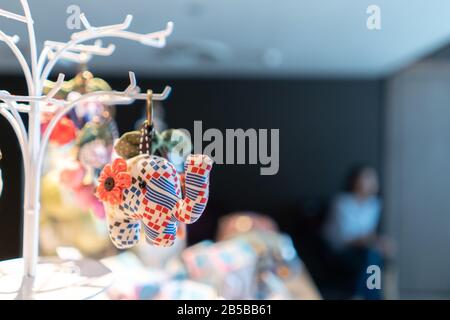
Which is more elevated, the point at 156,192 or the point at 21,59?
the point at 21,59

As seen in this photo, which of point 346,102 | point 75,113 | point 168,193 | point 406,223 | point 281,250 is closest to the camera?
point 168,193

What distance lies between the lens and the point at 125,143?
65 centimetres

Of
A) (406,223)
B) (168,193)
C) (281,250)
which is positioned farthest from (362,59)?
(168,193)

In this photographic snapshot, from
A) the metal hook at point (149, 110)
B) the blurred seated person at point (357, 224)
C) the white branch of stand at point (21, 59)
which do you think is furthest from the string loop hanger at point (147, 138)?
the blurred seated person at point (357, 224)

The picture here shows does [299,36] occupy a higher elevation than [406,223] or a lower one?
higher

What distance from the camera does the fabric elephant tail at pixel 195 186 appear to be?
1.88 ft

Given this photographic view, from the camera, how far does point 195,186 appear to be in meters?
0.57

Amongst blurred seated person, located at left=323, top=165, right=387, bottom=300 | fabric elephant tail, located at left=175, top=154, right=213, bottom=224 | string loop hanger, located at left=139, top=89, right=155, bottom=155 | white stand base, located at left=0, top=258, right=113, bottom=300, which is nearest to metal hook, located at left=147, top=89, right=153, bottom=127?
string loop hanger, located at left=139, top=89, right=155, bottom=155

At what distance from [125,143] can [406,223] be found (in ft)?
6.88

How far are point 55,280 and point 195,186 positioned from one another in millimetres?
265

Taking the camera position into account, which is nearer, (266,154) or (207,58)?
(266,154)

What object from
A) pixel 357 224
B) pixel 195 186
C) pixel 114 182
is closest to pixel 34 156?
pixel 114 182

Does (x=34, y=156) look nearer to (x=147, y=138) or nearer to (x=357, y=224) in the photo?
(x=147, y=138)
